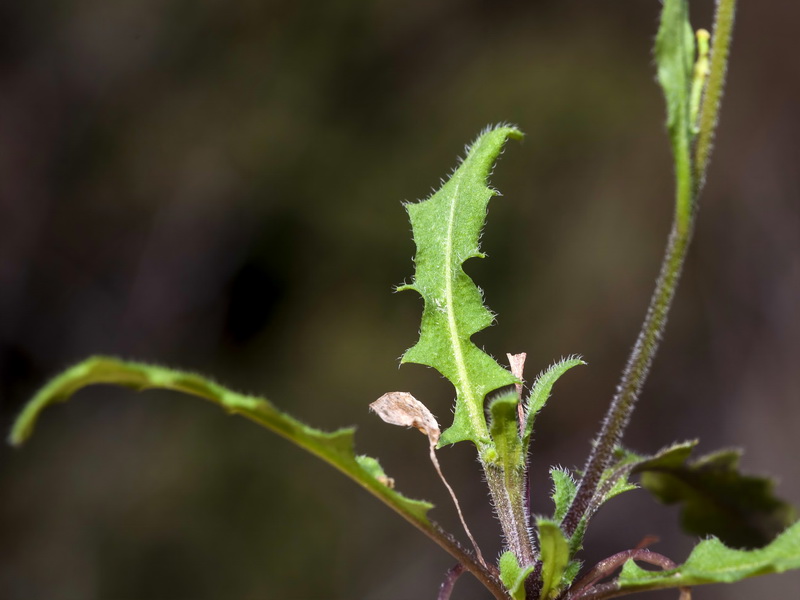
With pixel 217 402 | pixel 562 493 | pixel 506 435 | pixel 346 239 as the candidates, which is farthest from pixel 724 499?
pixel 346 239

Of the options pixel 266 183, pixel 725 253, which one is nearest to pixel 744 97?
pixel 725 253

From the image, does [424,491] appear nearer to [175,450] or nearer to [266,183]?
[175,450]

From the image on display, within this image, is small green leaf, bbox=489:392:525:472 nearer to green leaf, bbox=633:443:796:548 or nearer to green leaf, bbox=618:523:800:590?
green leaf, bbox=618:523:800:590

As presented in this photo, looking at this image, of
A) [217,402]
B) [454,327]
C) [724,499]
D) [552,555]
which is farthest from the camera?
[724,499]

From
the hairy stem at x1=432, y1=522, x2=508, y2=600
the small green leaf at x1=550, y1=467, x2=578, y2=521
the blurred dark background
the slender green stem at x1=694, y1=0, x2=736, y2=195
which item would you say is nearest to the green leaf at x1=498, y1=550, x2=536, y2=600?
the hairy stem at x1=432, y1=522, x2=508, y2=600

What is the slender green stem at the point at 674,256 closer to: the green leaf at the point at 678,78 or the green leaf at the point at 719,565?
the green leaf at the point at 678,78

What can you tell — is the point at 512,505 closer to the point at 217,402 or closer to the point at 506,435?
the point at 506,435

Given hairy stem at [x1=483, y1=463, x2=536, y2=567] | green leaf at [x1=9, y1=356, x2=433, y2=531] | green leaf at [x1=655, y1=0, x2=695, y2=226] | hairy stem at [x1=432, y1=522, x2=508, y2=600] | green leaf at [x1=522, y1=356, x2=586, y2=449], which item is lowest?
hairy stem at [x1=432, y1=522, x2=508, y2=600]
